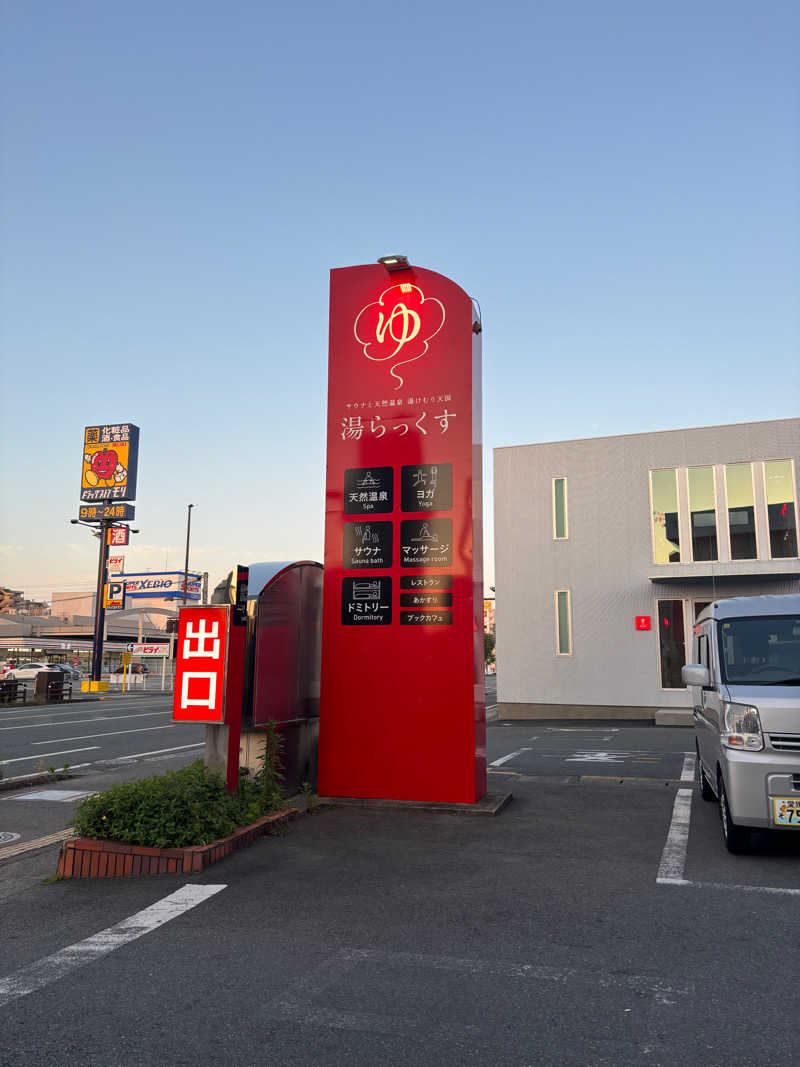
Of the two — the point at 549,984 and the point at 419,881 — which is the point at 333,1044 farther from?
the point at 419,881

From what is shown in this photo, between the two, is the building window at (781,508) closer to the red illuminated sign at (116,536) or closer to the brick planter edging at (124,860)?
the brick planter edging at (124,860)

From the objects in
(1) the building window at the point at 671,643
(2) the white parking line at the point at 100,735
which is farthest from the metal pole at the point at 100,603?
(1) the building window at the point at 671,643

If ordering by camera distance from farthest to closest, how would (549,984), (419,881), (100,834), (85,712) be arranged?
1. (85,712)
2. (100,834)
3. (419,881)
4. (549,984)

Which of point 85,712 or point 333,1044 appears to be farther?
point 85,712

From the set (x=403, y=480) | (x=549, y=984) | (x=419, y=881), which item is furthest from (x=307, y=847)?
(x=403, y=480)

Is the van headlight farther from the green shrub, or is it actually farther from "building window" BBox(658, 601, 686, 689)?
"building window" BBox(658, 601, 686, 689)

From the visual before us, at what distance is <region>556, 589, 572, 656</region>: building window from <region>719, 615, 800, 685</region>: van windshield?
16.2 meters

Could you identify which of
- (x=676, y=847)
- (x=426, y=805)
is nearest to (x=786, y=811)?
(x=676, y=847)

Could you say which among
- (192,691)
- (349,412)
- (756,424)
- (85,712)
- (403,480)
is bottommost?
(85,712)

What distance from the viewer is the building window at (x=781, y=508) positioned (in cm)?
2159

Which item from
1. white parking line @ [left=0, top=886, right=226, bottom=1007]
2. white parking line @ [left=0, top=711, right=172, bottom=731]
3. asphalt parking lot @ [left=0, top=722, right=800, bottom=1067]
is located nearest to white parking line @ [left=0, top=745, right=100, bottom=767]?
white parking line @ [left=0, top=711, right=172, bottom=731]

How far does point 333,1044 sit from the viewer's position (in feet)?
10.8

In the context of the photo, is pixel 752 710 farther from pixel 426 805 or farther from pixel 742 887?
pixel 426 805

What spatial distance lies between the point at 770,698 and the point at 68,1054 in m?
5.45
